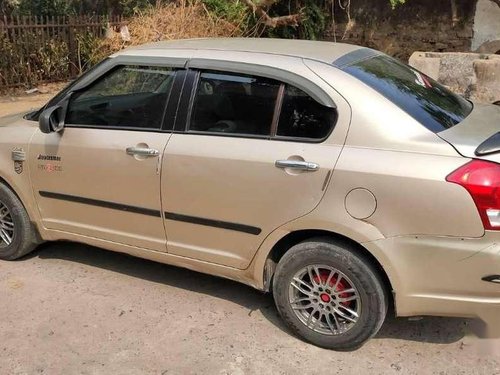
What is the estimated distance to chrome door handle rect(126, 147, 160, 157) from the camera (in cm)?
343

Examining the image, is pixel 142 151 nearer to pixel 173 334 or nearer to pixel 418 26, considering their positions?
pixel 173 334

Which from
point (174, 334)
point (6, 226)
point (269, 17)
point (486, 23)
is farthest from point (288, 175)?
point (269, 17)

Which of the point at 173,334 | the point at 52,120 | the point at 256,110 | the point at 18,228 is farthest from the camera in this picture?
the point at 18,228

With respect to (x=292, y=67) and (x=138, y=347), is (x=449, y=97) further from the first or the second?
(x=138, y=347)

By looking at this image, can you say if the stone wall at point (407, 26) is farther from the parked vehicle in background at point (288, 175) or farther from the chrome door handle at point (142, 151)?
the chrome door handle at point (142, 151)

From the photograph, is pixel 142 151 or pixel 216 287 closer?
pixel 142 151

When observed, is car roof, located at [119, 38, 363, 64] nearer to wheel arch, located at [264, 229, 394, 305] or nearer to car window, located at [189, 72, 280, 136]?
car window, located at [189, 72, 280, 136]

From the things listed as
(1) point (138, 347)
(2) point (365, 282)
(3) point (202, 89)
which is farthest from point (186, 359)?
(3) point (202, 89)

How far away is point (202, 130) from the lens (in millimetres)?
3381

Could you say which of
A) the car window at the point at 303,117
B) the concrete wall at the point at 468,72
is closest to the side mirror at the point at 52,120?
the car window at the point at 303,117

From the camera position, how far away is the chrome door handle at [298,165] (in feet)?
9.73

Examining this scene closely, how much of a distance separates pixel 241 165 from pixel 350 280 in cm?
88

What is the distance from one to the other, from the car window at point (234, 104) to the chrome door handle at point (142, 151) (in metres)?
0.27

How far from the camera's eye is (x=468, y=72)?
786 centimetres
